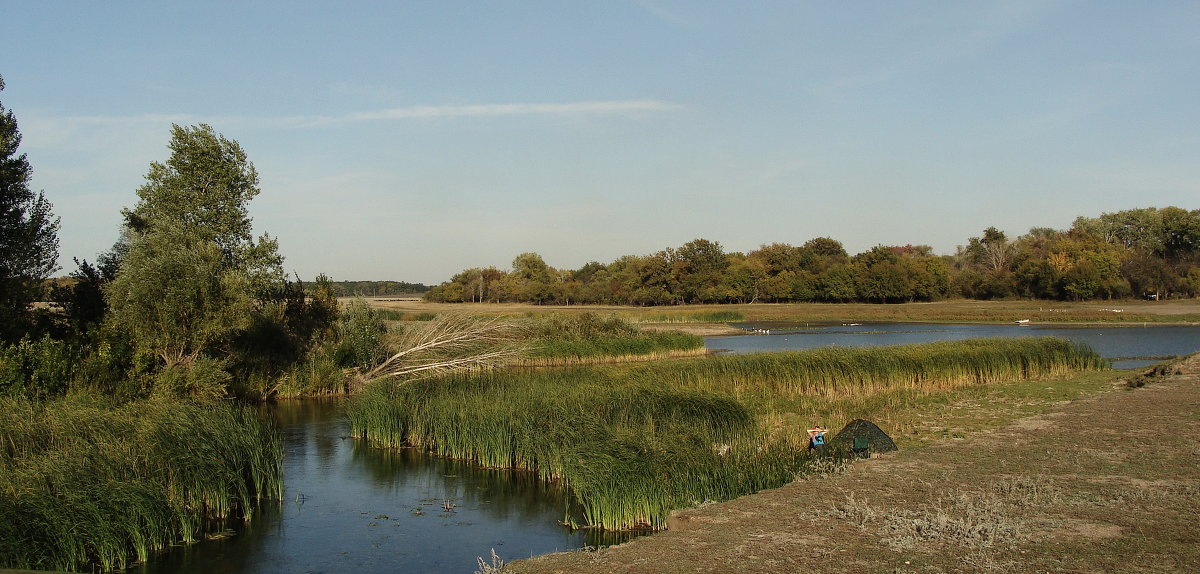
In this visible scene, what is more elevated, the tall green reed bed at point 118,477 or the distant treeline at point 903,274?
the distant treeline at point 903,274

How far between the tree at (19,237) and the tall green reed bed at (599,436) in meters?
9.16

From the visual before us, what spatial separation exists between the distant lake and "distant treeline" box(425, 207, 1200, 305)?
24.2 meters

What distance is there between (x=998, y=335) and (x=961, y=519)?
45.1 meters

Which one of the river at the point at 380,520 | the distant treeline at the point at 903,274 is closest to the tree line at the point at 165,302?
the river at the point at 380,520

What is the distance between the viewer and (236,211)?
2672 centimetres

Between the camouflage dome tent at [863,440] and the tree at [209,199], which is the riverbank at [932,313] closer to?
the tree at [209,199]

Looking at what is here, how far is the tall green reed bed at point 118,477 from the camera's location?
9352mm

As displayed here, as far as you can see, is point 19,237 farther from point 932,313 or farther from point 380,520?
point 932,313

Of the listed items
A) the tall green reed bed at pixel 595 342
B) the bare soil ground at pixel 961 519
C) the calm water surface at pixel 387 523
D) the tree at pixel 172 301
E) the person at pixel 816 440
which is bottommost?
the calm water surface at pixel 387 523

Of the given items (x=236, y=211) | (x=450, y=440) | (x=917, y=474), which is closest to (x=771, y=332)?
(x=236, y=211)

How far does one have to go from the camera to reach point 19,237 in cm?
2069

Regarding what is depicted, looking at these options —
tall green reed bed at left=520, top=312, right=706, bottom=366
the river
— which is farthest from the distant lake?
the river

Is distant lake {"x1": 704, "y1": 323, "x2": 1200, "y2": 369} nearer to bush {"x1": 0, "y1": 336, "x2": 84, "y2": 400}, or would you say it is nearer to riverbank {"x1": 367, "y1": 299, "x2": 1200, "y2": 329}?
riverbank {"x1": 367, "y1": 299, "x2": 1200, "y2": 329}

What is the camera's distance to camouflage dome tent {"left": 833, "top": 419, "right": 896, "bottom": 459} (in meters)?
12.5
